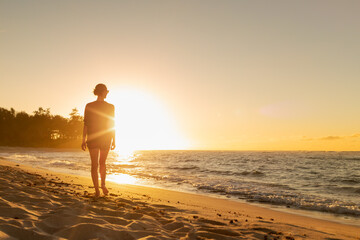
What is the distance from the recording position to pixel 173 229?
3.92 metres

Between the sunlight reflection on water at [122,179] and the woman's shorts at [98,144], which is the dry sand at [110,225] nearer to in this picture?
the woman's shorts at [98,144]

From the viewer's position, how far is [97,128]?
5.82 metres

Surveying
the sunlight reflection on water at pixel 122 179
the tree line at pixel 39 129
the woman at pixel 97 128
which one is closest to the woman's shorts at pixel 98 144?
the woman at pixel 97 128

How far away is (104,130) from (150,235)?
3.25m

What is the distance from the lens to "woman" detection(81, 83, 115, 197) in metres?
5.76

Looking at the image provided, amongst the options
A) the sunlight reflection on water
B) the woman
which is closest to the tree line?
the sunlight reflection on water

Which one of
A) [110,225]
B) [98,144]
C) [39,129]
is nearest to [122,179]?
[98,144]

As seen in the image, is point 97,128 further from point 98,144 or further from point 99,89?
point 99,89

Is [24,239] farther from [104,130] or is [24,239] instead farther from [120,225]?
[104,130]

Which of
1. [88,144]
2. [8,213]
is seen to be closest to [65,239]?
[8,213]

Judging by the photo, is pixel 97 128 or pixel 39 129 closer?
pixel 97 128

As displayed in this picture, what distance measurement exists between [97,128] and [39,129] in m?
86.3

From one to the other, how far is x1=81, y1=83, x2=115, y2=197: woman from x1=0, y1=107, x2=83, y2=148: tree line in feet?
273

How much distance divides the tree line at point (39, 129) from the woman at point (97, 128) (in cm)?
8307
